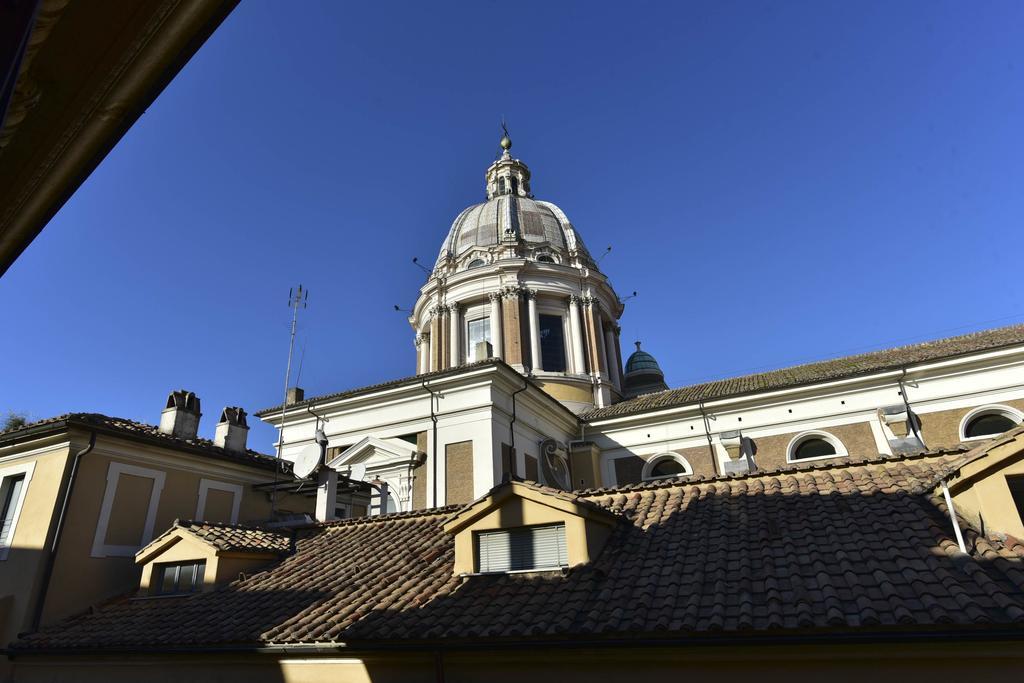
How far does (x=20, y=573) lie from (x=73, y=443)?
259cm

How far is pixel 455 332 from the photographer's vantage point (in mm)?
29484

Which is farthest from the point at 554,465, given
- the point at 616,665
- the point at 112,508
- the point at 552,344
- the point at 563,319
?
the point at 616,665

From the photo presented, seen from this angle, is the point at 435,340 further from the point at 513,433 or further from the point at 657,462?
the point at 657,462

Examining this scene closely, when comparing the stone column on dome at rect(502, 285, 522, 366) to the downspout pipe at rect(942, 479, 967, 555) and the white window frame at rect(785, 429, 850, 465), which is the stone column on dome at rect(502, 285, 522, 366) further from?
the downspout pipe at rect(942, 479, 967, 555)

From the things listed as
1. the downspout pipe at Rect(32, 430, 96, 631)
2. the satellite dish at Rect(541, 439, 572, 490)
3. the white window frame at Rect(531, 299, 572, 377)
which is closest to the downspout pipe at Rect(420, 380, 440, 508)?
the satellite dish at Rect(541, 439, 572, 490)

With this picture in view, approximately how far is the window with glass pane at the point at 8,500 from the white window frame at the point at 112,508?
1.69 m

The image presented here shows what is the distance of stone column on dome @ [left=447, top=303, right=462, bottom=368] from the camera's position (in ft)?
94.0

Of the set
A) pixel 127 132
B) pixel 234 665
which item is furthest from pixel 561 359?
pixel 127 132

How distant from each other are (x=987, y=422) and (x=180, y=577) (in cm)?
2294

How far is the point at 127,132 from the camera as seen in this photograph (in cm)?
280

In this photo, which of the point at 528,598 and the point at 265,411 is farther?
the point at 265,411

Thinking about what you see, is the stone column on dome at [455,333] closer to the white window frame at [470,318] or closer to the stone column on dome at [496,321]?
the white window frame at [470,318]

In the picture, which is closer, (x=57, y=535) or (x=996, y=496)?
(x=996, y=496)

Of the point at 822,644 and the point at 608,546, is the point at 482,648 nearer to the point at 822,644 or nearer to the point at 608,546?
the point at 608,546
